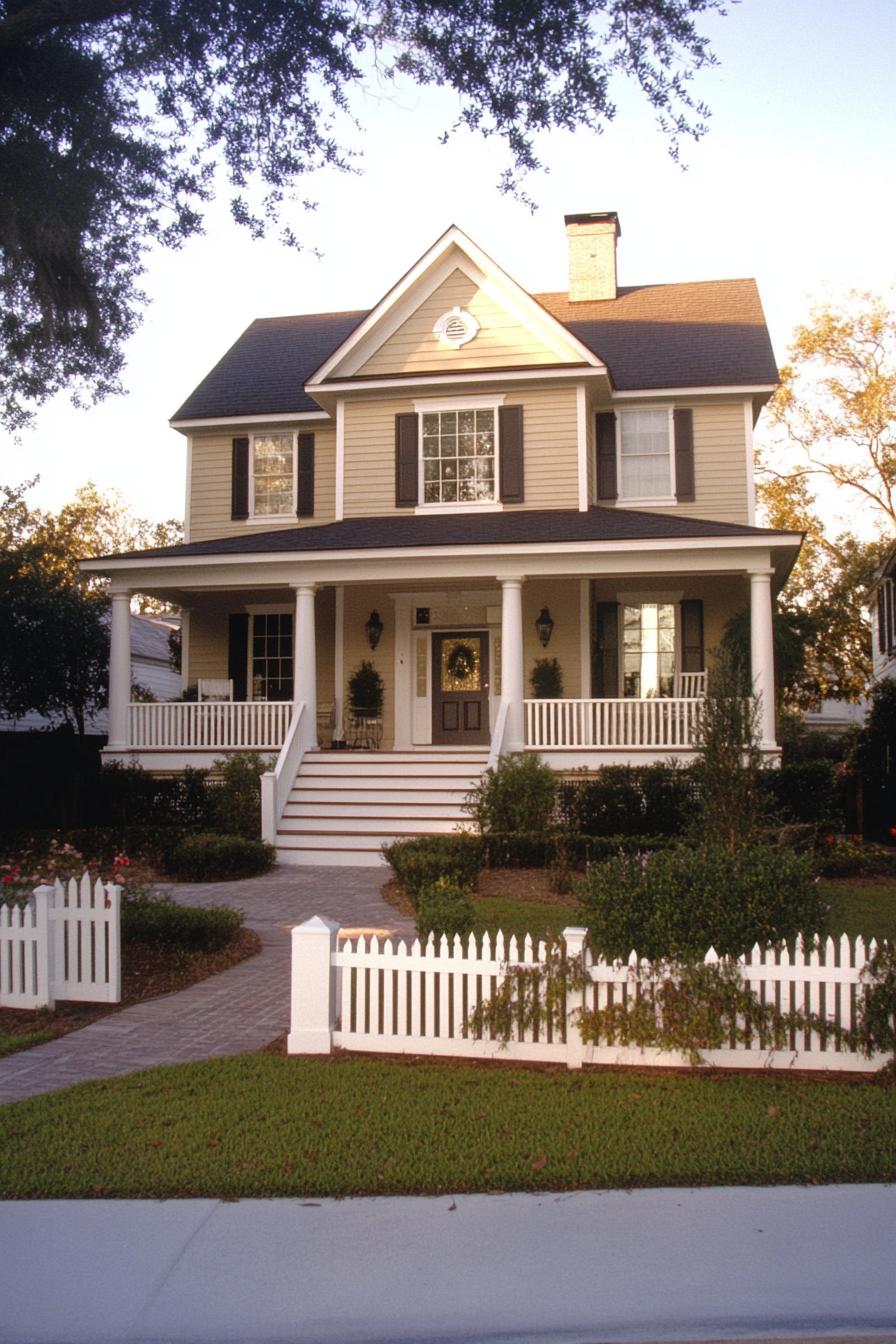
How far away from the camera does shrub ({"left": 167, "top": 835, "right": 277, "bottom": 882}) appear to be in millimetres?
14039

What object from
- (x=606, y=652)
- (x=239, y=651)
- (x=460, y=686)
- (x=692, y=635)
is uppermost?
(x=692, y=635)

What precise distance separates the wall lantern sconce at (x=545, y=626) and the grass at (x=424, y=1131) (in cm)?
1282

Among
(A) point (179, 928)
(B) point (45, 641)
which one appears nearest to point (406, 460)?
(B) point (45, 641)

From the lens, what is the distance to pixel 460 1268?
14.5 feet

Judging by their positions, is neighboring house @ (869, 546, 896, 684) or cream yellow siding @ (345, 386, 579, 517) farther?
neighboring house @ (869, 546, 896, 684)

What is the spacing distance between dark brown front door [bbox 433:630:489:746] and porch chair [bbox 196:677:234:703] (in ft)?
11.1

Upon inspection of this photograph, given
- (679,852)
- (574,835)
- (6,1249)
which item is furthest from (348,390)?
(6,1249)

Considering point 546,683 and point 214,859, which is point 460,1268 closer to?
point 214,859

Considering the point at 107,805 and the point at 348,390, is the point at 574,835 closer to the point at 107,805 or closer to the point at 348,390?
the point at 107,805

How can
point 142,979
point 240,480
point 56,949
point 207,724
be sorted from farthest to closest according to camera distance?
point 240,480, point 207,724, point 142,979, point 56,949

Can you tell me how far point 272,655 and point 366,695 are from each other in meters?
2.18

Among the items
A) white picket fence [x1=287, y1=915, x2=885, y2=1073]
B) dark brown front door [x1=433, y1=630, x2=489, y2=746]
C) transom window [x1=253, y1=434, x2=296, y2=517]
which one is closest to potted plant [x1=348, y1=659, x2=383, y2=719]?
dark brown front door [x1=433, y1=630, x2=489, y2=746]

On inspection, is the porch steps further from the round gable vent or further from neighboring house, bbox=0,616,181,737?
neighboring house, bbox=0,616,181,737

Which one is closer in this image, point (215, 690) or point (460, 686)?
point (215, 690)
